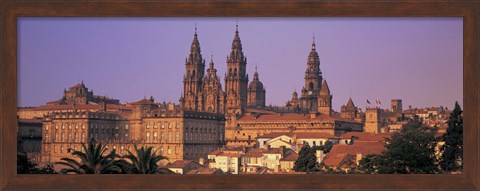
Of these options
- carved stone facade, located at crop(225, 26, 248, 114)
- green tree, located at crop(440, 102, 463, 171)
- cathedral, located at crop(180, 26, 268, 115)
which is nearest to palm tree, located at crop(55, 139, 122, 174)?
green tree, located at crop(440, 102, 463, 171)

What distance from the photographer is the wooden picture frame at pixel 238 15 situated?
4129 millimetres

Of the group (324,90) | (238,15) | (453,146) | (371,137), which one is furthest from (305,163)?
(324,90)

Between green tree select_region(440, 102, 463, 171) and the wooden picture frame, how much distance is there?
352cm

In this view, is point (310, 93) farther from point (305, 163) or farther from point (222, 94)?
point (305, 163)

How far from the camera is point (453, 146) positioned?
880 cm

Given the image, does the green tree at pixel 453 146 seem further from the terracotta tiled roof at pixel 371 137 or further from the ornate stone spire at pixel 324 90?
the ornate stone spire at pixel 324 90

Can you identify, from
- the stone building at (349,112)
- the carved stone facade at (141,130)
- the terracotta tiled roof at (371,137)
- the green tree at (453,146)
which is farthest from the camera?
the stone building at (349,112)

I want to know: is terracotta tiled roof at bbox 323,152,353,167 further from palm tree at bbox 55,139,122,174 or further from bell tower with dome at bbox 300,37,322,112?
bell tower with dome at bbox 300,37,322,112

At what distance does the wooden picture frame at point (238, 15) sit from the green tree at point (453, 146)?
11.6 ft

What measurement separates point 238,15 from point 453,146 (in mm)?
5407

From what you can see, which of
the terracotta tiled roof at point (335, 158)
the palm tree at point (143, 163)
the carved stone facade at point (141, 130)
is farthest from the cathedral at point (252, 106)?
the palm tree at point (143, 163)

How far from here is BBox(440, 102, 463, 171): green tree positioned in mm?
8000
